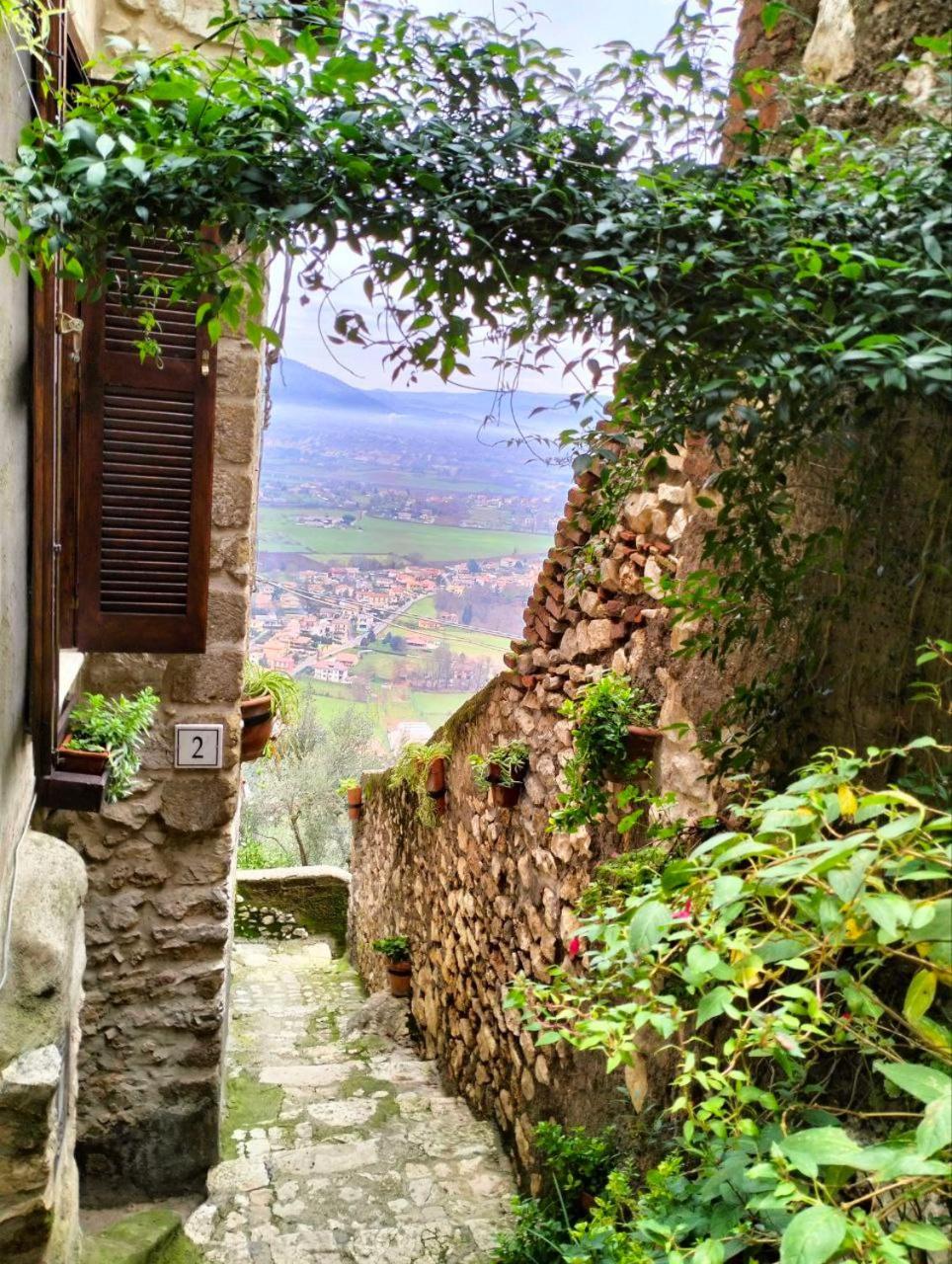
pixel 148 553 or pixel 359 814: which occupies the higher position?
pixel 148 553

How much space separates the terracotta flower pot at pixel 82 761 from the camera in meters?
2.68

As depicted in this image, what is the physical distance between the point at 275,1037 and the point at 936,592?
4.66 meters

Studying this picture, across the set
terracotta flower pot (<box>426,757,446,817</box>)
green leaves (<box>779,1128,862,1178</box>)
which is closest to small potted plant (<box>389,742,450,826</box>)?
terracotta flower pot (<box>426,757,446,817</box>)

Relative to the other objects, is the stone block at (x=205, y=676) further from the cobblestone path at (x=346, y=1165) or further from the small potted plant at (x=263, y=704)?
the cobblestone path at (x=346, y=1165)

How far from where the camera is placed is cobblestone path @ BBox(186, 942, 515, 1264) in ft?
10.5

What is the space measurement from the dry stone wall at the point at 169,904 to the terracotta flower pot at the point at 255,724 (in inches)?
5.3

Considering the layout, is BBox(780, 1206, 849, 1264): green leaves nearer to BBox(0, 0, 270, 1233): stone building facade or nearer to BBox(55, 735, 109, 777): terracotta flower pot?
BBox(55, 735, 109, 777): terracotta flower pot

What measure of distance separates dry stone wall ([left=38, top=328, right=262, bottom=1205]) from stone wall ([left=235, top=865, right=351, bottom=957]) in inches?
194

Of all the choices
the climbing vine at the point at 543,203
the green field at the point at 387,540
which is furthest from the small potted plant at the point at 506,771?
the green field at the point at 387,540

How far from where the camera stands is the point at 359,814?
736cm

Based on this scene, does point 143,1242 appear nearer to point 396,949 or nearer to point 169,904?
point 169,904

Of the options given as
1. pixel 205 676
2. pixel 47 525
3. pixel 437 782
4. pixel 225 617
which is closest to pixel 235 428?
pixel 225 617

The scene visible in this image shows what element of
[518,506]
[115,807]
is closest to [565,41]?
[115,807]

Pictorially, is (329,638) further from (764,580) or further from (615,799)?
(764,580)
